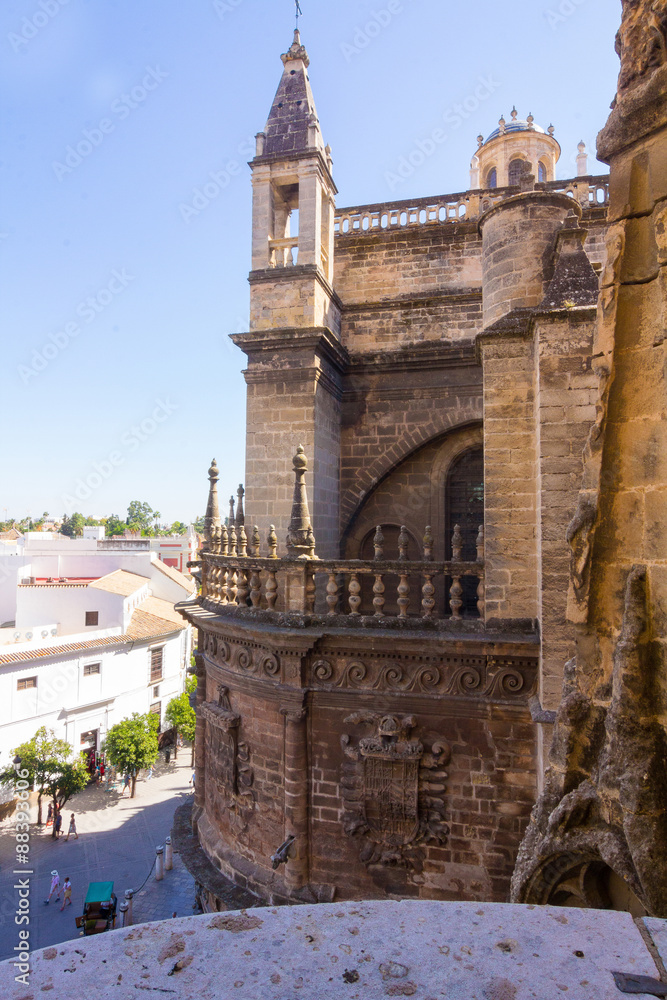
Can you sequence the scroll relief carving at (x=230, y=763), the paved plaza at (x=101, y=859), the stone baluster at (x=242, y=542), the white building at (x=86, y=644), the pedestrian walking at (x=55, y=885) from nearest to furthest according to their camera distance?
the scroll relief carving at (x=230, y=763) < the stone baluster at (x=242, y=542) < the paved plaza at (x=101, y=859) < the pedestrian walking at (x=55, y=885) < the white building at (x=86, y=644)

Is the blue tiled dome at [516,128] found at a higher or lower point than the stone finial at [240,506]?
higher

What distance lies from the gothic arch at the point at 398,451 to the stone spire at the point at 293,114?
17.4ft

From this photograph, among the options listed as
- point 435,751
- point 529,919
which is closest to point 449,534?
point 435,751

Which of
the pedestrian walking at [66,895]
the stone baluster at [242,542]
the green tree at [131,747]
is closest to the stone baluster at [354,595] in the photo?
the stone baluster at [242,542]

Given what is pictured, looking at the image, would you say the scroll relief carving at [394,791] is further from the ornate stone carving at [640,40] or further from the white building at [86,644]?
the white building at [86,644]

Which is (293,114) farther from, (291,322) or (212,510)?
(212,510)

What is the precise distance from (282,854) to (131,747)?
17350 mm

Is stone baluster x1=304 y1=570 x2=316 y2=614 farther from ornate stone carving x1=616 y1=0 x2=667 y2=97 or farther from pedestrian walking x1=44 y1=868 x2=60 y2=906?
pedestrian walking x1=44 y1=868 x2=60 y2=906

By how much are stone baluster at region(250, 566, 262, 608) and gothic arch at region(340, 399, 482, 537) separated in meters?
3.53

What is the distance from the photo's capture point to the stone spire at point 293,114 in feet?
35.7

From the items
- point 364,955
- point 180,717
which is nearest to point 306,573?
point 364,955

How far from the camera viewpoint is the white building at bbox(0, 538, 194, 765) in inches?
880

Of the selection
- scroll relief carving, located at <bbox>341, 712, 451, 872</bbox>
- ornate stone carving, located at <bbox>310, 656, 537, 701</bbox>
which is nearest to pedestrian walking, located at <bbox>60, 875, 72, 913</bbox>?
scroll relief carving, located at <bbox>341, 712, 451, 872</bbox>

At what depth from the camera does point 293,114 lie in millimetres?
11148
